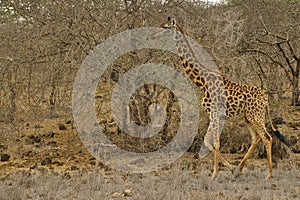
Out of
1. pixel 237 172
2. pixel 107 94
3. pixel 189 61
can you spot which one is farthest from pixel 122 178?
pixel 107 94

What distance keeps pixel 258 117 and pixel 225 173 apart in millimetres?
925

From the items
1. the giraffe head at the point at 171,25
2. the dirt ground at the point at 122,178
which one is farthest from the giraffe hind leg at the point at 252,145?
the giraffe head at the point at 171,25

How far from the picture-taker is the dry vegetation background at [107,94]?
272 inches

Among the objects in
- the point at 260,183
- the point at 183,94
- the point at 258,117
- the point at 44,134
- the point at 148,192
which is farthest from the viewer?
the point at 44,134

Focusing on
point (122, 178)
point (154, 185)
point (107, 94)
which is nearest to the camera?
point (154, 185)

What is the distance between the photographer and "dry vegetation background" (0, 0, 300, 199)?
6918 millimetres

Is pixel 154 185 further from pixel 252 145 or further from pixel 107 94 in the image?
pixel 107 94

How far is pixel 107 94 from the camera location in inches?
370

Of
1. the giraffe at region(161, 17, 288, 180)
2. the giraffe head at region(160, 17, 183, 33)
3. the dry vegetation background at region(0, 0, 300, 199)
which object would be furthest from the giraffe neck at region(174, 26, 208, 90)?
the dry vegetation background at region(0, 0, 300, 199)

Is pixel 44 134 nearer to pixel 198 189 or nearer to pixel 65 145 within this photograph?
pixel 65 145

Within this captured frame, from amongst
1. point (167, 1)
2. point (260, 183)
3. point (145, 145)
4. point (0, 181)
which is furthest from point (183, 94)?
point (0, 181)

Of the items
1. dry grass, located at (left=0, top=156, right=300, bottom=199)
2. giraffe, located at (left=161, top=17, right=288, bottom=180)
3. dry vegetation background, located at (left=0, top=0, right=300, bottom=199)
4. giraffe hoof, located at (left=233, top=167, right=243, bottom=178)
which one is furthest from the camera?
giraffe, located at (left=161, top=17, right=288, bottom=180)

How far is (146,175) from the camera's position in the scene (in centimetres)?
779

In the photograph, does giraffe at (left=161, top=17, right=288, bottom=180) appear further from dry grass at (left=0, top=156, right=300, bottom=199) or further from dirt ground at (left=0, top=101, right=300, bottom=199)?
dirt ground at (left=0, top=101, right=300, bottom=199)
